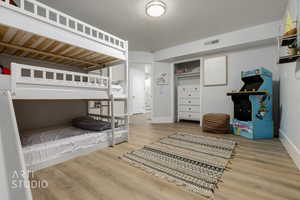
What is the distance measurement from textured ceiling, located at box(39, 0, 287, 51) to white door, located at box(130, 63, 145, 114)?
2.78 m

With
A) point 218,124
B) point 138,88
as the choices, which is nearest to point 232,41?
point 218,124

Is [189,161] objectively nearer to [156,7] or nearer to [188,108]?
[156,7]

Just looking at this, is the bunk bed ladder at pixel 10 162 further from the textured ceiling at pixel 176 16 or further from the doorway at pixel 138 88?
the doorway at pixel 138 88

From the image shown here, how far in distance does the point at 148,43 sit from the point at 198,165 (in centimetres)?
326

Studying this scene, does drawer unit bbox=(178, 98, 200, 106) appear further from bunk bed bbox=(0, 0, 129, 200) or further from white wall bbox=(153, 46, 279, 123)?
bunk bed bbox=(0, 0, 129, 200)

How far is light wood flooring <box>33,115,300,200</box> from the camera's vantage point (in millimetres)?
1003

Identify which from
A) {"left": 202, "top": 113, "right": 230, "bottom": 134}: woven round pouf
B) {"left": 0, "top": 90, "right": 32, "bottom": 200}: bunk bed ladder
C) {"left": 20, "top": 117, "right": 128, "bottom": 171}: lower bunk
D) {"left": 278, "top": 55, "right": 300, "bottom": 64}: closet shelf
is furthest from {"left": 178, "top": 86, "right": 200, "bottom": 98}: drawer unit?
{"left": 0, "top": 90, "right": 32, "bottom": 200}: bunk bed ladder

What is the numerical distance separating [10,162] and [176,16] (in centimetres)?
287

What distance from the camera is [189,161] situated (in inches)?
61.3

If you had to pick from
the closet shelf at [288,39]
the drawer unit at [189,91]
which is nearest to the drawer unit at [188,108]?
the drawer unit at [189,91]

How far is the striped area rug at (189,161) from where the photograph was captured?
117 cm

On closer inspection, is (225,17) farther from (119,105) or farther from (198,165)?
(119,105)

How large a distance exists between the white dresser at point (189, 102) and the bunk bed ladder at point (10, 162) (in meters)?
3.89

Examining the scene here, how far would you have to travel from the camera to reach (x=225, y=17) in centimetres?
244
